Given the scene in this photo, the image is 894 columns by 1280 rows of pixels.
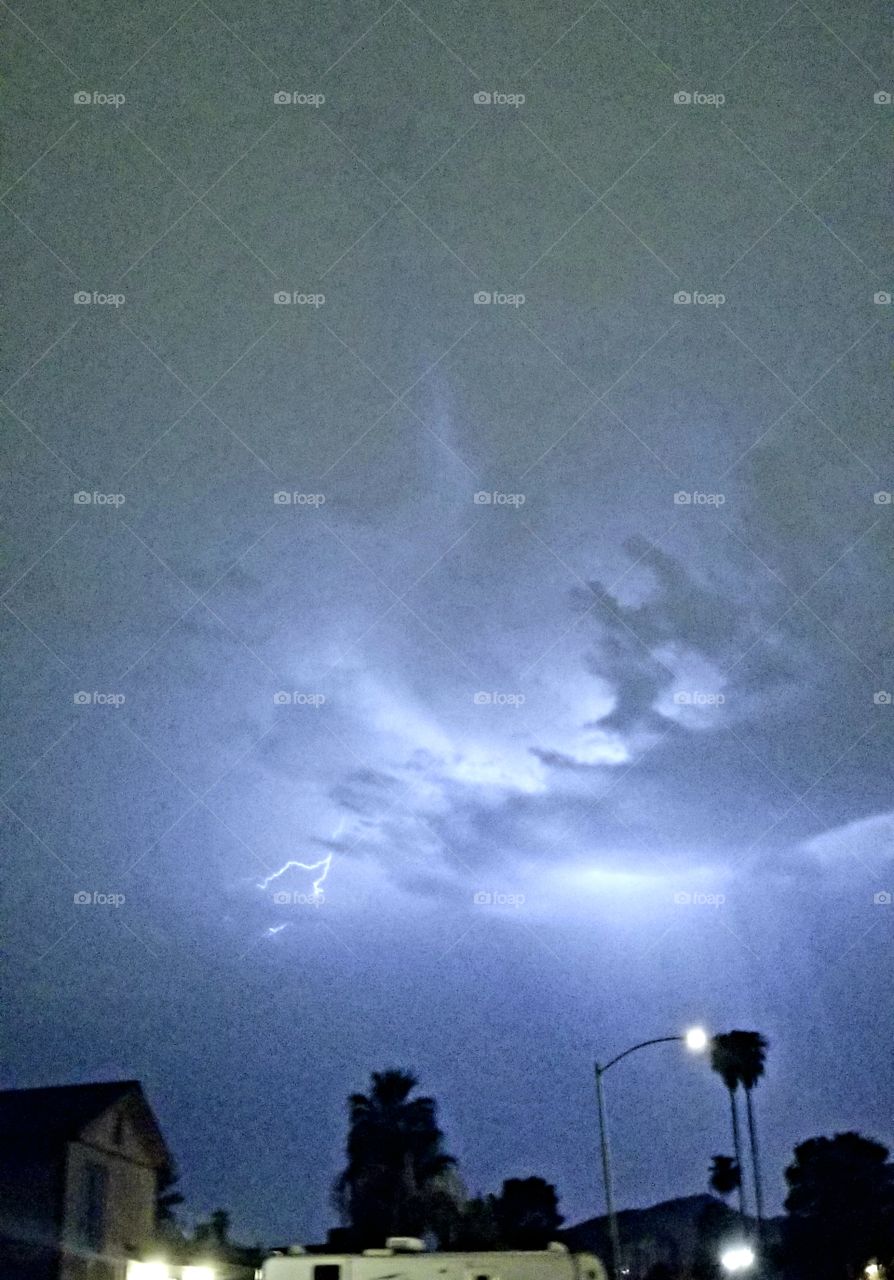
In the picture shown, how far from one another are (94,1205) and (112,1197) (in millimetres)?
526

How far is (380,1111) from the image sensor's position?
35188 mm

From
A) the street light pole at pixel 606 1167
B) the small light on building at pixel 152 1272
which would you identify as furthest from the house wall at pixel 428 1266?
the street light pole at pixel 606 1167

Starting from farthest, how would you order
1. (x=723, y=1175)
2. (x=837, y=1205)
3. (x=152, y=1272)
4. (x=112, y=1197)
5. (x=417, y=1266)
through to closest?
(x=723, y=1175)
(x=837, y=1205)
(x=112, y=1197)
(x=152, y=1272)
(x=417, y=1266)

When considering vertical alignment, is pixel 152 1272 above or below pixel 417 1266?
above

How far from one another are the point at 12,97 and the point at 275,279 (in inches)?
160

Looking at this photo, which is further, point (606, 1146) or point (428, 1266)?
point (606, 1146)

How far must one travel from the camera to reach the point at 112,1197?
70.7ft

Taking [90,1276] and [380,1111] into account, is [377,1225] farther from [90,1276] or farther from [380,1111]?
[90,1276]

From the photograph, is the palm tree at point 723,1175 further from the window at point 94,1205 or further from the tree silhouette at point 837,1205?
the window at point 94,1205

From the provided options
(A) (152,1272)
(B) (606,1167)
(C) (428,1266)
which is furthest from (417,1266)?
(B) (606,1167)

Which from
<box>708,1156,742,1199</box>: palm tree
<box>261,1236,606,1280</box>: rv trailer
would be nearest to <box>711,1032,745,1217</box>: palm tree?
<box>708,1156,742,1199</box>: palm tree

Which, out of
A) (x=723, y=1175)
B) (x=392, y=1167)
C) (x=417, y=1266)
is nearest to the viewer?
(x=417, y=1266)

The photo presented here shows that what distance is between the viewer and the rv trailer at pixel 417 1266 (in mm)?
12070

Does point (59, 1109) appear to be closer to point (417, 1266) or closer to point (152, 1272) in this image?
point (152, 1272)
